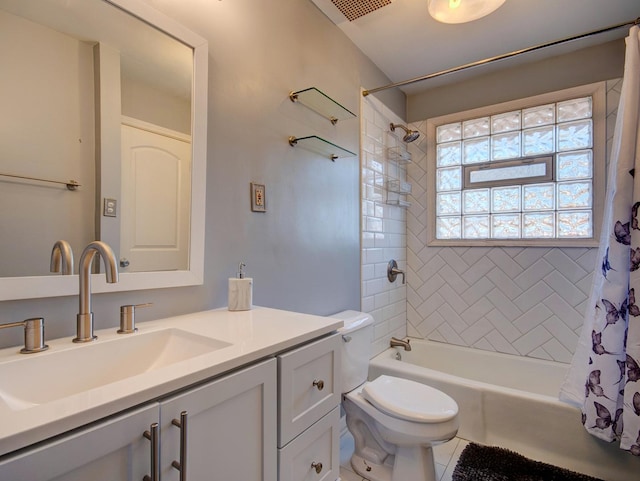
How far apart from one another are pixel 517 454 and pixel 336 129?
2.11m

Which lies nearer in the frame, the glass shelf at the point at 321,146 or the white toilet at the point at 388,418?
the white toilet at the point at 388,418

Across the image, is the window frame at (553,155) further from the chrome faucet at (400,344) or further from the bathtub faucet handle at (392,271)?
the chrome faucet at (400,344)

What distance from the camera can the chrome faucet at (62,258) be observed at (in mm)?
887

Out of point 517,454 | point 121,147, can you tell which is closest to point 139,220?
point 121,147

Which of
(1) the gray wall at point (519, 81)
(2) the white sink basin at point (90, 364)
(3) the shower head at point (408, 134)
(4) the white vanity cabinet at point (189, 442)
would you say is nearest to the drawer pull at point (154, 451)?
(4) the white vanity cabinet at point (189, 442)

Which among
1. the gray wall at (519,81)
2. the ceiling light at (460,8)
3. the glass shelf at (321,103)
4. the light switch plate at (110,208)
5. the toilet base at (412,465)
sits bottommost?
the toilet base at (412,465)

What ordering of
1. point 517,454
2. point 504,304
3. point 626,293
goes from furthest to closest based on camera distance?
1. point 504,304
2. point 517,454
3. point 626,293

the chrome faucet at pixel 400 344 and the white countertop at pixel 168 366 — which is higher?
the white countertop at pixel 168 366

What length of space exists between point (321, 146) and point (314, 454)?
1435mm

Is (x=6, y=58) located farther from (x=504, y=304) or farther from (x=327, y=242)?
(x=504, y=304)

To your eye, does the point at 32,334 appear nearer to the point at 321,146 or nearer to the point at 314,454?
the point at 314,454

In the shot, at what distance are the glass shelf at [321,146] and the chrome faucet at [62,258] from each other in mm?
1066

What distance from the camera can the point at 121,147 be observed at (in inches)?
41.1

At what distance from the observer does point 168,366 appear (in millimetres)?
720
